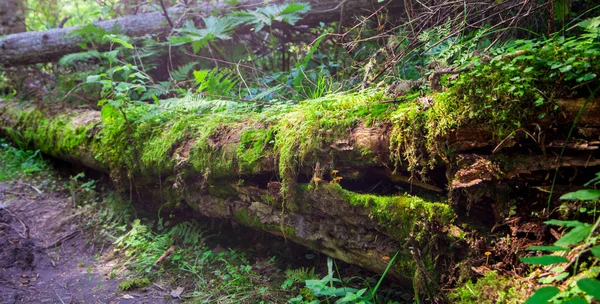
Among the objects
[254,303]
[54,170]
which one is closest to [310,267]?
[254,303]

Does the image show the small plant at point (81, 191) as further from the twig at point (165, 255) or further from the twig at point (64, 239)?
the twig at point (165, 255)

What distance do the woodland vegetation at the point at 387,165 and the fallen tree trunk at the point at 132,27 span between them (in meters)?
0.07

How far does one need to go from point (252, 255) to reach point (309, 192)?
3.58ft

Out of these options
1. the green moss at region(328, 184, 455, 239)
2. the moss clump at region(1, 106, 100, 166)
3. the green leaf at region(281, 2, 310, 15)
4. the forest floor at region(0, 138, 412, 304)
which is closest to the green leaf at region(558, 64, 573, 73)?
the green moss at region(328, 184, 455, 239)

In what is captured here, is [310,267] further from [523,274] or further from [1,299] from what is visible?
[1,299]

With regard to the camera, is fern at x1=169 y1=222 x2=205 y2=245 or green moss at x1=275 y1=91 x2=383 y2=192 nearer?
green moss at x1=275 y1=91 x2=383 y2=192

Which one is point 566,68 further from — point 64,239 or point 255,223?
point 64,239

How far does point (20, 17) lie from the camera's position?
339 inches

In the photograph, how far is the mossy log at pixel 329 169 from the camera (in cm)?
218

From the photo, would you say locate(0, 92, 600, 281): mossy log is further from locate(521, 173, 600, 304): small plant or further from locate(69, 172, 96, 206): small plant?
locate(69, 172, 96, 206): small plant

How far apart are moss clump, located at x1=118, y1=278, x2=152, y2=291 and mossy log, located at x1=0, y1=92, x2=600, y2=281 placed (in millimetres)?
835

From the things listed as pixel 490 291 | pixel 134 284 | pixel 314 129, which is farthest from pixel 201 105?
pixel 490 291

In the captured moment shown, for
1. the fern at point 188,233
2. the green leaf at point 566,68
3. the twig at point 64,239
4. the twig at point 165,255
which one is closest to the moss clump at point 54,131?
the twig at point 64,239

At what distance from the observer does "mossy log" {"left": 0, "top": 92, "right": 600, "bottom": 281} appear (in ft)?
7.14
